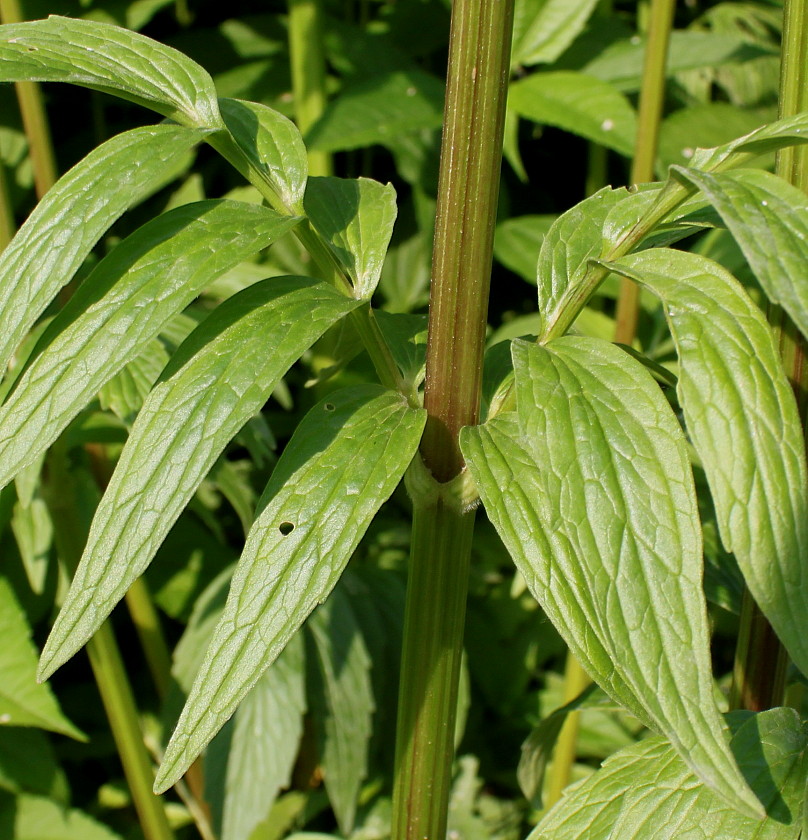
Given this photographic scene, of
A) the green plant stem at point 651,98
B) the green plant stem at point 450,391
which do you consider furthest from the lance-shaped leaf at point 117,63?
the green plant stem at point 651,98

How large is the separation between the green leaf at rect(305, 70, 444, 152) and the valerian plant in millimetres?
512

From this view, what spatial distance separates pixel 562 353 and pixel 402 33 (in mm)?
971

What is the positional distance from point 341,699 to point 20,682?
1.12ft

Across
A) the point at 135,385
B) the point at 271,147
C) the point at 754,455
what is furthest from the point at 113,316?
the point at 135,385

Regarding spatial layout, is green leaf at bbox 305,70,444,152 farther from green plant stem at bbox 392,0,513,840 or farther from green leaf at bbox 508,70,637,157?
green plant stem at bbox 392,0,513,840

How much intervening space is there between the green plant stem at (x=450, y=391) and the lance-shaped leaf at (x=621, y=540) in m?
0.07

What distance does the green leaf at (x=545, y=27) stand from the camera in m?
1.13

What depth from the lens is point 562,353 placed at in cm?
45

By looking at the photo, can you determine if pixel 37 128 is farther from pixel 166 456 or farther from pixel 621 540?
pixel 621 540

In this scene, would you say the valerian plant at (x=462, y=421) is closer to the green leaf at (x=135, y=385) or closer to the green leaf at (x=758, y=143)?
the green leaf at (x=758, y=143)

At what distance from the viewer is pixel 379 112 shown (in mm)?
1074

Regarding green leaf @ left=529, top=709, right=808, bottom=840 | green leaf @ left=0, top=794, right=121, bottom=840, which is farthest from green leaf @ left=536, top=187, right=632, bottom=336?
green leaf @ left=0, top=794, right=121, bottom=840

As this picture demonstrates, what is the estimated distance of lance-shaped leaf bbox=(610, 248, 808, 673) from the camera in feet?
1.17

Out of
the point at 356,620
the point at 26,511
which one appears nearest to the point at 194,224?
the point at 26,511
